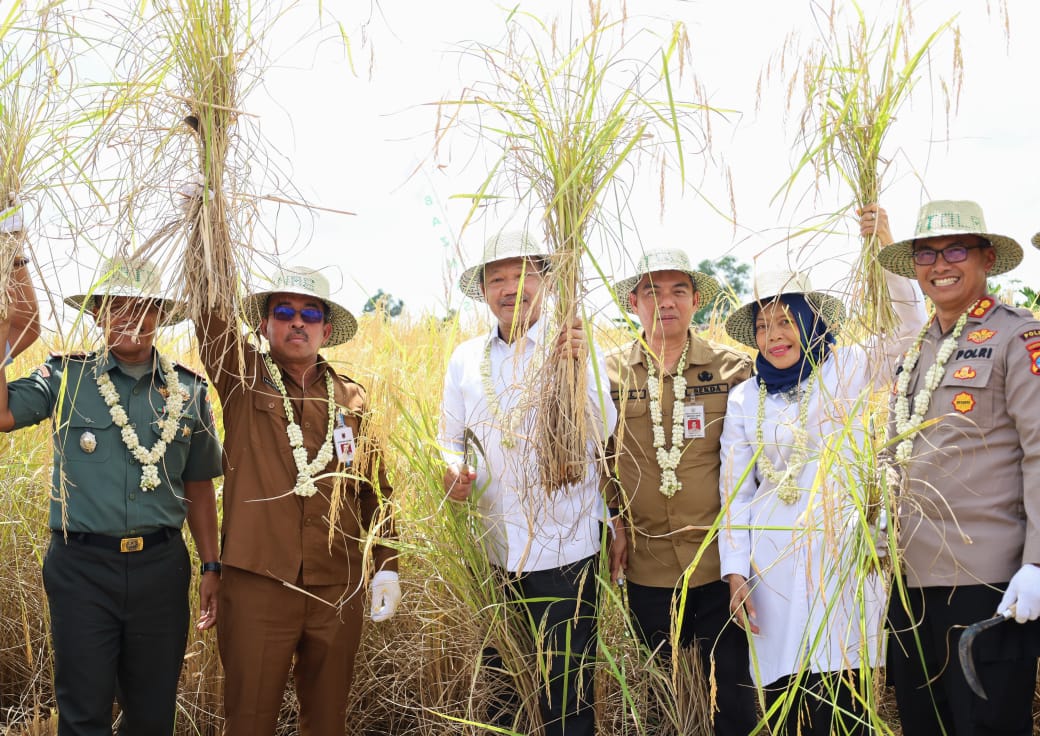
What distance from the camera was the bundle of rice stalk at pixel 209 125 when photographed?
2.44 metres

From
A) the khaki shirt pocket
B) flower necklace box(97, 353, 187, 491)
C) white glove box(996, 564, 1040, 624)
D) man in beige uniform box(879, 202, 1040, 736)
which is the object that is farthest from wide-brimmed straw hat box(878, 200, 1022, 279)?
flower necklace box(97, 353, 187, 491)

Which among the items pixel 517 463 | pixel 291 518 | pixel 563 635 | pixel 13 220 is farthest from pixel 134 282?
pixel 563 635

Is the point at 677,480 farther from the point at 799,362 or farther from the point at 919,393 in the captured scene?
the point at 919,393

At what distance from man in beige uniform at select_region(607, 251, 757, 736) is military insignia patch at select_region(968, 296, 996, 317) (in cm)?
84

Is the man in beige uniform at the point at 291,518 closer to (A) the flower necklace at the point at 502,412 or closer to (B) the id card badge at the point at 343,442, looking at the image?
(B) the id card badge at the point at 343,442

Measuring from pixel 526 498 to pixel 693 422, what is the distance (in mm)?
767

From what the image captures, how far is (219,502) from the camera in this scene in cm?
387

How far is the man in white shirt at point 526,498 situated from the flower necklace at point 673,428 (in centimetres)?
28

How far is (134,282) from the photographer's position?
2.59m

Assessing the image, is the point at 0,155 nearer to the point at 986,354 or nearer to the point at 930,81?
the point at 930,81

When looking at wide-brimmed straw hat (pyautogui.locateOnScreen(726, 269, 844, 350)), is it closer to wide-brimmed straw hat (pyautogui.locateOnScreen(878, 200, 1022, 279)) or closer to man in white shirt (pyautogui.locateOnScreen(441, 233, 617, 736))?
wide-brimmed straw hat (pyautogui.locateOnScreen(878, 200, 1022, 279))

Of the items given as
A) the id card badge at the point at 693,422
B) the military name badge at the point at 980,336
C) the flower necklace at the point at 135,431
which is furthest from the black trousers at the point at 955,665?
the flower necklace at the point at 135,431

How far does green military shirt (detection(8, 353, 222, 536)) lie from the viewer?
2.79 m

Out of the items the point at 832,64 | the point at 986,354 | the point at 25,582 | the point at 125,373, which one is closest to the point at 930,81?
the point at 832,64
